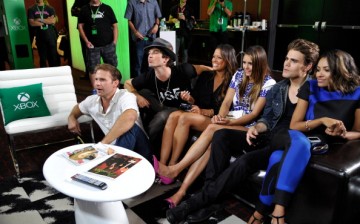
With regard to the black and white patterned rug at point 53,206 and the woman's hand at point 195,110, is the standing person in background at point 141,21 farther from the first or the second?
the black and white patterned rug at point 53,206

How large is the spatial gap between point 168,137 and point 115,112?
428 mm

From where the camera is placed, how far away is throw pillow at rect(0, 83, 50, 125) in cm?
249

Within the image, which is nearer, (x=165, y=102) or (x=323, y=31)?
(x=165, y=102)

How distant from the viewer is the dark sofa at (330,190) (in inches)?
59.2

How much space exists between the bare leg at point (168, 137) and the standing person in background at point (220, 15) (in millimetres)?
3866

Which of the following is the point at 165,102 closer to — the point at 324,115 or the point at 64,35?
the point at 324,115

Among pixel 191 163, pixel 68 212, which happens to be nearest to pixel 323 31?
pixel 191 163

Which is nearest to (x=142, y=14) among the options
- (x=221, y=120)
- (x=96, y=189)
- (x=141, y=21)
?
(x=141, y=21)

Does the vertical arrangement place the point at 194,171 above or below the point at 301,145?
below

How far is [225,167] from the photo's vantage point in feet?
6.64

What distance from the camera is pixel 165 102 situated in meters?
2.71

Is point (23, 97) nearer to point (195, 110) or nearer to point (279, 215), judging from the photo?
point (195, 110)

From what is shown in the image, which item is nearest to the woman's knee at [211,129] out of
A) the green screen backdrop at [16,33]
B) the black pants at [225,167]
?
the black pants at [225,167]

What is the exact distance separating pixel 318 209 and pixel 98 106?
1599mm
